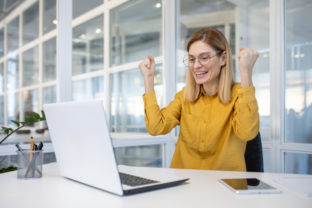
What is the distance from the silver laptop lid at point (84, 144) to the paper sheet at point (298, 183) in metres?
0.53

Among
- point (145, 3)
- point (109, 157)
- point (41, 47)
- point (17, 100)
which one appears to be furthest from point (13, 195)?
point (145, 3)

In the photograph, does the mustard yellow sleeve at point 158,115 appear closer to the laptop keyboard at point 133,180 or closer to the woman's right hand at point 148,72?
the woman's right hand at point 148,72

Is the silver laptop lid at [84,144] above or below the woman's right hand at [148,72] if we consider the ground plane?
below

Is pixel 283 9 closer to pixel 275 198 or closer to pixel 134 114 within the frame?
pixel 134 114

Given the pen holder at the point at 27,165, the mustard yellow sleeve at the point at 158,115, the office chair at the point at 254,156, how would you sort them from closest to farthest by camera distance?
the pen holder at the point at 27,165, the office chair at the point at 254,156, the mustard yellow sleeve at the point at 158,115

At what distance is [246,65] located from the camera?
1.46m

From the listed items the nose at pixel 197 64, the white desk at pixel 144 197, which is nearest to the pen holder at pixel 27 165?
the white desk at pixel 144 197

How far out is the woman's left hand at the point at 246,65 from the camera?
1.46m

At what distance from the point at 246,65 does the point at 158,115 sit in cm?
57

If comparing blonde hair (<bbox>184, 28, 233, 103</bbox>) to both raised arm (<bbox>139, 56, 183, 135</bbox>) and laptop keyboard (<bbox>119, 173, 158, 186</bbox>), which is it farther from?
laptop keyboard (<bbox>119, 173, 158, 186</bbox>)

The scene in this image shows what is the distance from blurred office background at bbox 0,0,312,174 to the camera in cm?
211

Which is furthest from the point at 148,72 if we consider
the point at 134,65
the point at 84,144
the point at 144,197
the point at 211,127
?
the point at 134,65

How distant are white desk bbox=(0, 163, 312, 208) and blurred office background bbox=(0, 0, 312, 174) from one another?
3.65 feet

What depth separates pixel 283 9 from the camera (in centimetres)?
227
